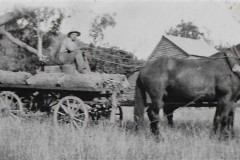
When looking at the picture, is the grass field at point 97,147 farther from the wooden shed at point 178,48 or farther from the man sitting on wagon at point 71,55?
the wooden shed at point 178,48

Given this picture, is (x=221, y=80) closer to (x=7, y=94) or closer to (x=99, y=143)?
(x=99, y=143)

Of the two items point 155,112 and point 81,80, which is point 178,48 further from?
point 81,80

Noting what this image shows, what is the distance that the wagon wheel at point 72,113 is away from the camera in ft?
25.7

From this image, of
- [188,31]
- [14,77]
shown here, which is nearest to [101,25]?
[14,77]

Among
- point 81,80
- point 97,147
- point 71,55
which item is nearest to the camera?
point 97,147

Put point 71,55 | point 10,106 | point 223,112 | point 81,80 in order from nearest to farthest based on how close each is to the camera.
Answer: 1. point 223,112
2. point 81,80
3. point 71,55
4. point 10,106

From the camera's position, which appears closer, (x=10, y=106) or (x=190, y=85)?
(x=190, y=85)

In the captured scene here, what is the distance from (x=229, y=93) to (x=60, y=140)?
361 cm

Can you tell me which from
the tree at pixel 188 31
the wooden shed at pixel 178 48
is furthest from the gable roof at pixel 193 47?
the tree at pixel 188 31

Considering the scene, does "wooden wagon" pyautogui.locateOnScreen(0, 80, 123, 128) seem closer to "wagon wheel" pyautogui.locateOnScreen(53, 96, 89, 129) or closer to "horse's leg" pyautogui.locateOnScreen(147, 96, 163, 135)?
"wagon wheel" pyautogui.locateOnScreen(53, 96, 89, 129)

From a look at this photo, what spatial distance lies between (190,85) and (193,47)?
27.9 metres

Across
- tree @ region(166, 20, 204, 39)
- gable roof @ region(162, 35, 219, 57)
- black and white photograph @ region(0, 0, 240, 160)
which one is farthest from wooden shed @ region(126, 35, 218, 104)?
A: tree @ region(166, 20, 204, 39)

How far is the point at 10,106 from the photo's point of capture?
9328 mm

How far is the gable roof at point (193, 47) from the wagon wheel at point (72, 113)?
24.8 meters
